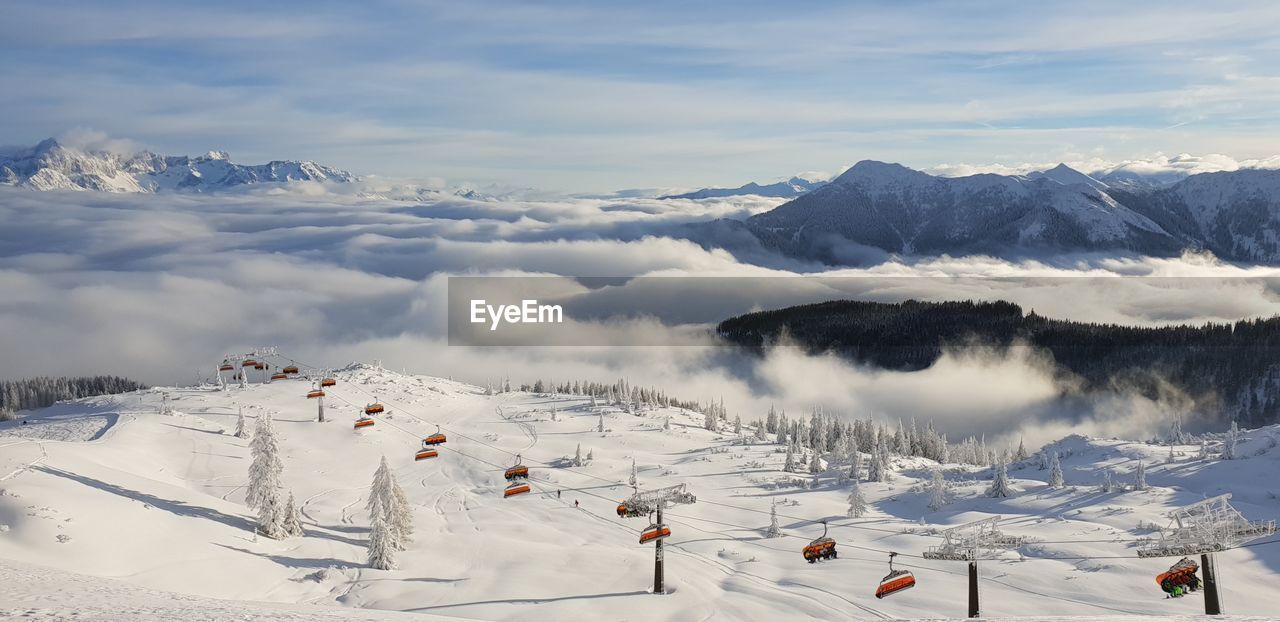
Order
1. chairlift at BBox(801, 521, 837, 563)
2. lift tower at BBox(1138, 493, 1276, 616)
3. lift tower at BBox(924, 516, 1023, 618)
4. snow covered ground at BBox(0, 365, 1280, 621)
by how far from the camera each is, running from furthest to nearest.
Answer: chairlift at BBox(801, 521, 837, 563)
snow covered ground at BBox(0, 365, 1280, 621)
lift tower at BBox(924, 516, 1023, 618)
lift tower at BBox(1138, 493, 1276, 616)

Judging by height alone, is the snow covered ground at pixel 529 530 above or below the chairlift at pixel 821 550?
below

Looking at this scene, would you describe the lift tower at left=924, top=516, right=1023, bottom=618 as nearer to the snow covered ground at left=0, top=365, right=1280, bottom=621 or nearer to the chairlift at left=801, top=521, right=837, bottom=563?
the snow covered ground at left=0, top=365, right=1280, bottom=621

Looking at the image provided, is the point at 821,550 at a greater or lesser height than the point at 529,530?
greater

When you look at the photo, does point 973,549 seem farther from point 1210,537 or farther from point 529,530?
point 529,530

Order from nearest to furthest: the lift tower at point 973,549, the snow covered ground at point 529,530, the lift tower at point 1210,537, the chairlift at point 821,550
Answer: the lift tower at point 1210,537, the lift tower at point 973,549, the snow covered ground at point 529,530, the chairlift at point 821,550

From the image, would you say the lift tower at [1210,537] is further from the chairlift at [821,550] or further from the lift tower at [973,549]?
the chairlift at [821,550]

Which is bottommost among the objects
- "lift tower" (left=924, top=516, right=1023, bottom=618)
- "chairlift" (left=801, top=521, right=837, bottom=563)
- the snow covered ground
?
the snow covered ground

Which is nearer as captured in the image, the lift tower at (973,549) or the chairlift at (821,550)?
the lift tower at (973,549)

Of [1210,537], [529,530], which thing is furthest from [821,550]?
[529,530]

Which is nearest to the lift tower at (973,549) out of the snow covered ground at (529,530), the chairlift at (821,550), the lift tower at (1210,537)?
the snow covered ground at (529,530)

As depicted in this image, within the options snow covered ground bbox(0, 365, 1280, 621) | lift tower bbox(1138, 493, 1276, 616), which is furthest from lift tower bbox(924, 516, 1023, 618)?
lift tower bbox(1138, 493, 1276, 616)
